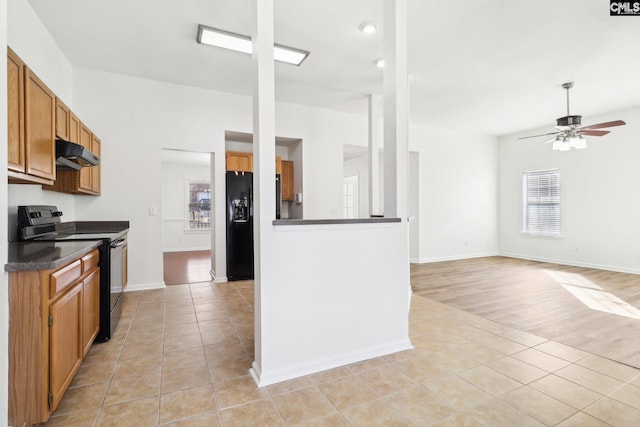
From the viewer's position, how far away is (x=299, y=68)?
4078mm

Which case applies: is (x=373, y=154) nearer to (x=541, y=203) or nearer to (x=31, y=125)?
(x=31, y=125)

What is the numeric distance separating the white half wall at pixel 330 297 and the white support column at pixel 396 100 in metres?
0.27

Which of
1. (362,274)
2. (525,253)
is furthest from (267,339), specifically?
(525,253)

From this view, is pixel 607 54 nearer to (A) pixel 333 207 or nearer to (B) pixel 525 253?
(A) pixel 333 207

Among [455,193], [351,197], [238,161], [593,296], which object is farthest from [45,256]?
[351,197]

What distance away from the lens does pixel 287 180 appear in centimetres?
571

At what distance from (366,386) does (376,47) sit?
10.9ft

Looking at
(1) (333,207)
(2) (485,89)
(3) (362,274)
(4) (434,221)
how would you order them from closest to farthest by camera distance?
(3) (362,274) < (2) (485,89) < (1) (333,207) < (4) (434,221)

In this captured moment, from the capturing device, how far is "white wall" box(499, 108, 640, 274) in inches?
216

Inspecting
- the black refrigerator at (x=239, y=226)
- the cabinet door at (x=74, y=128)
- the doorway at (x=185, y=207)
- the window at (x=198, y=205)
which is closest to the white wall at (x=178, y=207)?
the doorway at (x=185, y=207)

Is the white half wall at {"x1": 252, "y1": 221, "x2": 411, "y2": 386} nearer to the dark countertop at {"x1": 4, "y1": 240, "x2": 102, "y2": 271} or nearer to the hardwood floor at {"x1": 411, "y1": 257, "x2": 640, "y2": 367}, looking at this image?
the dark countertop at {"x1": 4, "y1": 240, "x2": 102, "y2": 271}

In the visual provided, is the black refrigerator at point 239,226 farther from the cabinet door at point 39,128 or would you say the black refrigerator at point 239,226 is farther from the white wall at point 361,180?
the white wall at point 361,180

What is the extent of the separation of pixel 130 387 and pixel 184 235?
7.42 meters

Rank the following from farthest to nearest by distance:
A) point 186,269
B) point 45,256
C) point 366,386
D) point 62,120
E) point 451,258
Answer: point 451,258, point 186,269, point 62,120, point 366,386, point 45,256
